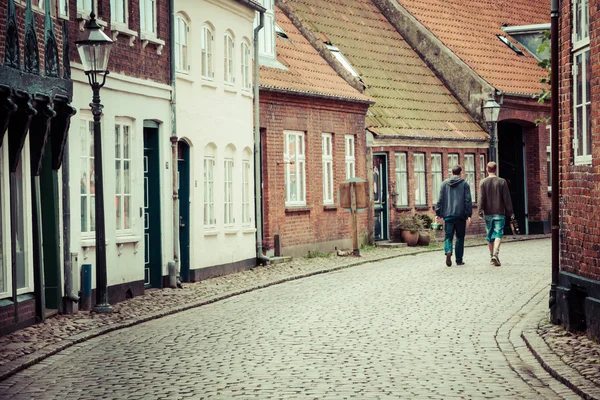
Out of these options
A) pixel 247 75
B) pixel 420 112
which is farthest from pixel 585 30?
pixel 420 112

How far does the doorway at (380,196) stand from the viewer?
33.8 metres

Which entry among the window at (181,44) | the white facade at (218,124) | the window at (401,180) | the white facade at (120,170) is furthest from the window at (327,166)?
the white facade at (120,170)

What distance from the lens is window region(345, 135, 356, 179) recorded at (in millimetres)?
32062

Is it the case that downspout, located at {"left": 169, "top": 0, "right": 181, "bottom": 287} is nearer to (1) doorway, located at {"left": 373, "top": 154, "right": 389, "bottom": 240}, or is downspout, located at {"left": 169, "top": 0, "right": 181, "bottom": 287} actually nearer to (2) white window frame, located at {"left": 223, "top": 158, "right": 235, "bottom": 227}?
(2) white window frame, located at {"left": 223, "top": 158, "right": 235, "bottom": 227}

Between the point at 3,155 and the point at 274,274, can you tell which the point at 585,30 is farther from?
the point at 274,274

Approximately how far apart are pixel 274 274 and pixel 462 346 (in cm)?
1118

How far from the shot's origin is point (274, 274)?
2333 cm

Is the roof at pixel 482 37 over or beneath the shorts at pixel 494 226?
over

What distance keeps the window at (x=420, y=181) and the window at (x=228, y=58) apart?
11556 millimetres

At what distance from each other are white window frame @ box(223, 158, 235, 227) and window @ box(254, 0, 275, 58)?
4784 millimetres

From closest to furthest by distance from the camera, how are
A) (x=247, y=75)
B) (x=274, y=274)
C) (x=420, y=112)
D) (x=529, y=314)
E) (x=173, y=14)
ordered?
(x=529, y=314) < (x=173, y=14) < (x=274, y=274) < (x=247, y=75) < (x=420, y=112)

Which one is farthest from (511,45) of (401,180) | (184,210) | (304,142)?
(184,210)

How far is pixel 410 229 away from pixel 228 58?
10.0 metres

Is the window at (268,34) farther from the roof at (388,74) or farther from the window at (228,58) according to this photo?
the roof at (388,74)
